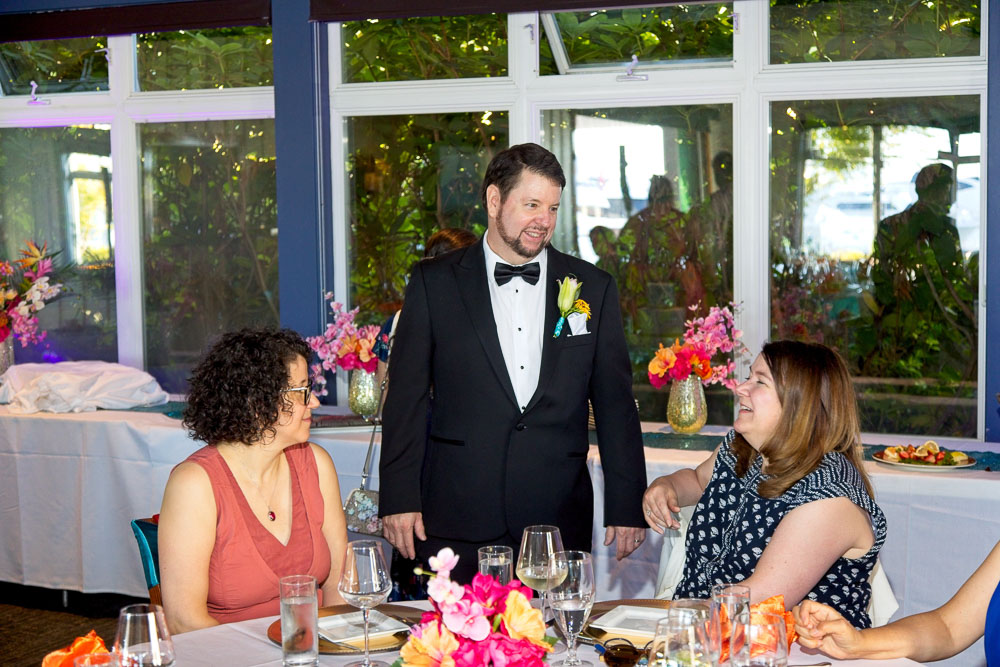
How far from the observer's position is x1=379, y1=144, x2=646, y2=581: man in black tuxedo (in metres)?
2.90

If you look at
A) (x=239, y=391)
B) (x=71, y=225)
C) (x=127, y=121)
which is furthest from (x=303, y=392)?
(x=71, y=225)

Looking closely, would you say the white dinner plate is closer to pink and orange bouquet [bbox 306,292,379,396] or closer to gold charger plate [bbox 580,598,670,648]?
gold charger plate [bbox 580,598,670,648]

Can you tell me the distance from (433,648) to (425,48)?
413 cm

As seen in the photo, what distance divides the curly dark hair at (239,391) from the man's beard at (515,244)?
0.68 metres

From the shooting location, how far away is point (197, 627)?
2.34m

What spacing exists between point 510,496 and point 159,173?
356cm

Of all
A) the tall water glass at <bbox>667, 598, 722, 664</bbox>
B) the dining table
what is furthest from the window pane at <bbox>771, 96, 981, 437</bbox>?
the tall water glass at <bbox>667, 598, 722, 664</bbox>

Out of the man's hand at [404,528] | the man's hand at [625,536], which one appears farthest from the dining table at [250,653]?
the man's hand at [625,536]

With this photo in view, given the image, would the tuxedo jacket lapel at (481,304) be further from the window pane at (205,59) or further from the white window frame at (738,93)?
the window pane at (205,59)

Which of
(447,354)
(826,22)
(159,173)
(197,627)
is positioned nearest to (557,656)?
(197,627)

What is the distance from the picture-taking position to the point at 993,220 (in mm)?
4191

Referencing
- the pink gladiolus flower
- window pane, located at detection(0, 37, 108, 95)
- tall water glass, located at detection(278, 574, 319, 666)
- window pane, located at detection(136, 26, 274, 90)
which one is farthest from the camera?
window pane, located at detection(0, 37, 108, 95)

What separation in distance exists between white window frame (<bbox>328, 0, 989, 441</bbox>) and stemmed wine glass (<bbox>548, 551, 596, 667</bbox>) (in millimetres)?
3086

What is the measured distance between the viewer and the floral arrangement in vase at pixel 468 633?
4.67 ft
